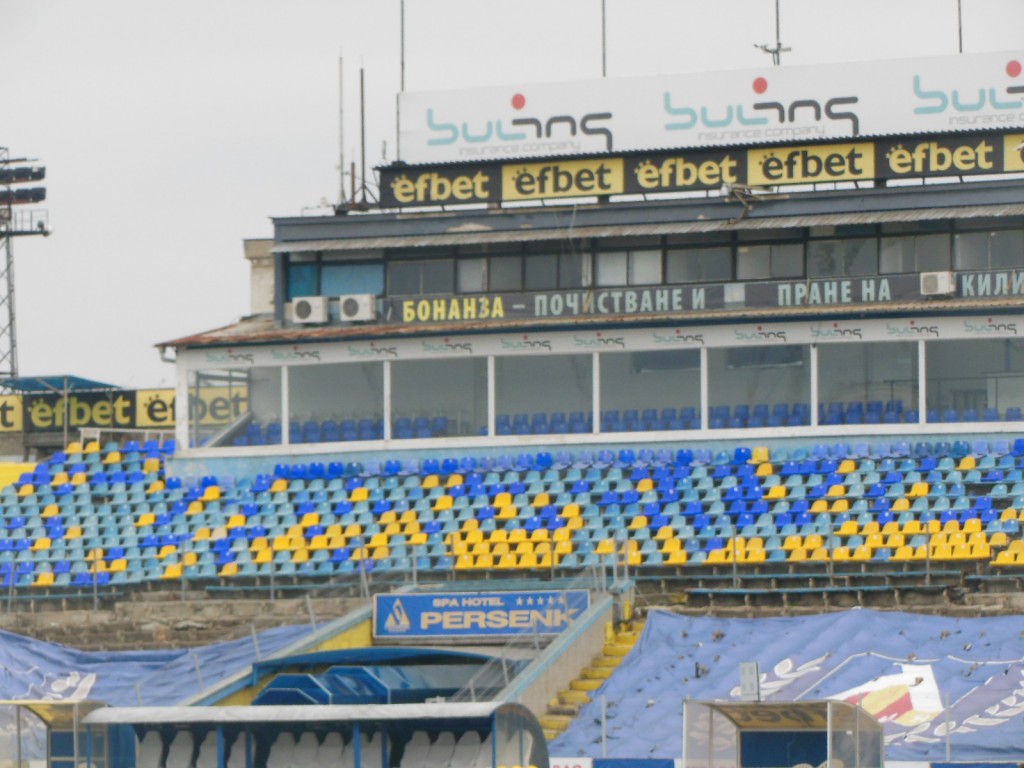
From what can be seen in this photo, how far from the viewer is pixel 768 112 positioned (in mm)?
52500

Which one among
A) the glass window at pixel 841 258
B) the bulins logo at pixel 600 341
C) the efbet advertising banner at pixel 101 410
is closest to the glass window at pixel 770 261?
the glass window at pixel 841 258

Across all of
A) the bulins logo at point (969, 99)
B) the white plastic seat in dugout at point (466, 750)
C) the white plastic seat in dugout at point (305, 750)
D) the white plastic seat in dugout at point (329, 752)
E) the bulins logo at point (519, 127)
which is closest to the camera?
the white plastic seat in dugout at point (466, 750)

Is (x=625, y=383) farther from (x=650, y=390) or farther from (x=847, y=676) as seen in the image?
(x=847, y=676)

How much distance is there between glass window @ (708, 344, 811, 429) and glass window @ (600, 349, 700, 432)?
0.48 meters

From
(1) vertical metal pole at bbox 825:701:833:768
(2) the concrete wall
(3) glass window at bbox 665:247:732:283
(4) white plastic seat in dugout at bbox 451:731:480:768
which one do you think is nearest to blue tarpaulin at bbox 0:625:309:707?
(2) the concrete wall

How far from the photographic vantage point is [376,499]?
49438mm

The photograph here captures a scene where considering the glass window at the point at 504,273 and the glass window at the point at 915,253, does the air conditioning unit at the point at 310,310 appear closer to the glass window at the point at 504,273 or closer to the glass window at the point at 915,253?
the glass window at the point at 504,273

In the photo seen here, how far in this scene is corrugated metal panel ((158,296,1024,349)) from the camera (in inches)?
1911

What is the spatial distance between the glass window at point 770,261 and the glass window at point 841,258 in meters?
0.26

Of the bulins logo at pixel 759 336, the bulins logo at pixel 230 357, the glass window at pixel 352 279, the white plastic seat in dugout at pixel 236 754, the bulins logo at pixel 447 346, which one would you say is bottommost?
the white plastic seat in dugout at pixel 236 754

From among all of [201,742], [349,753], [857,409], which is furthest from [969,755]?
[857,409]

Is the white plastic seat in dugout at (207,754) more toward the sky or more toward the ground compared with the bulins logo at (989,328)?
more toward the ground

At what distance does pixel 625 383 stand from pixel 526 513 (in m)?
4.93

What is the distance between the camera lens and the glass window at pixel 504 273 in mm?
52719
